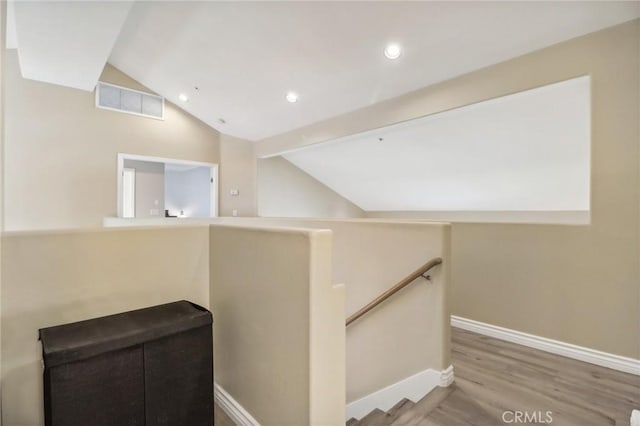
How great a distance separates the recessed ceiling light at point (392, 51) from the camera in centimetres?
305

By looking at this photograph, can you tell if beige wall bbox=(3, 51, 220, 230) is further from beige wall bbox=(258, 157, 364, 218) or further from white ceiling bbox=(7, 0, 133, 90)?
beige wall bbox=(258, 157, 364, 218)

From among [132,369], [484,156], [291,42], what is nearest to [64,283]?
[132,369]

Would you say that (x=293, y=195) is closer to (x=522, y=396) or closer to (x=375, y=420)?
(x=375, y=420)

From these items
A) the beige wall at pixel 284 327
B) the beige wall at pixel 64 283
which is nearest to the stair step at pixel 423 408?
the beige wall at pixel 284 327

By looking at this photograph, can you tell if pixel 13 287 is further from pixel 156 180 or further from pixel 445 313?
pixel 156 180

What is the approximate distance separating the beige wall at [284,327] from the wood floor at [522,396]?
43cm

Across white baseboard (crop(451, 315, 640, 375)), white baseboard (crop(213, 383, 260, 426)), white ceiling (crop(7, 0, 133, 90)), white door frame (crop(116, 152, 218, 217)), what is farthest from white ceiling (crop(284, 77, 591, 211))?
white baseboard (crop(213, 383, 260, 426))

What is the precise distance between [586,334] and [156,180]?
684 centimetres

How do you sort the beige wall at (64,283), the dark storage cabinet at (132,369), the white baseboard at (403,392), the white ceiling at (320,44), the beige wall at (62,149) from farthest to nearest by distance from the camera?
the beige wall at (62,149) → the white ceiling at (320,44) → the white baseboard at (403,392) → the beige wall at (64,283) → the dark storage cabinet at (132,369)

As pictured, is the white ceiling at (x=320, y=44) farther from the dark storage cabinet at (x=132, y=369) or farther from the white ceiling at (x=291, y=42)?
the dark storage cabinet at (x=132, y=369)

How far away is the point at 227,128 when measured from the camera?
5.79 meters

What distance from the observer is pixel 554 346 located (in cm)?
264

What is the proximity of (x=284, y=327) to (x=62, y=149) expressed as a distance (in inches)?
193

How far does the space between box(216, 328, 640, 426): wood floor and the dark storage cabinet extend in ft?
1.25
